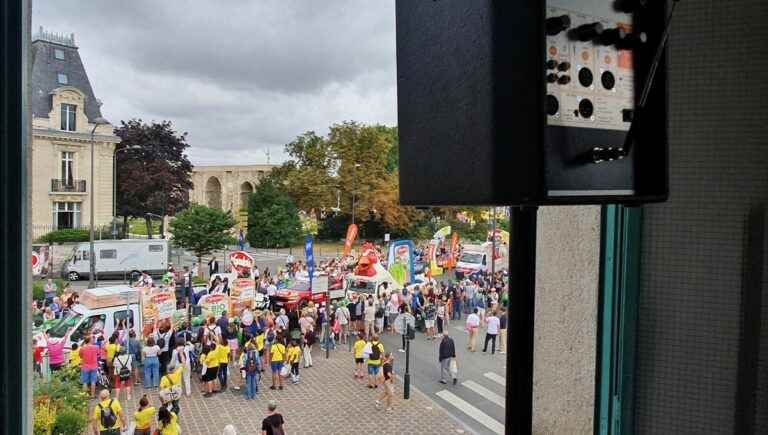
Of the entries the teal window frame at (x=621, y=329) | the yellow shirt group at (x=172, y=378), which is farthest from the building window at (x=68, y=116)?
the yellow shirt group at (x=172, y=378)

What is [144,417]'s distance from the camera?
251 centimetres

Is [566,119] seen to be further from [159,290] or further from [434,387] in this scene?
[159,290]

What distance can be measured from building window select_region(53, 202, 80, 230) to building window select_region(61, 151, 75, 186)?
0.19 ft

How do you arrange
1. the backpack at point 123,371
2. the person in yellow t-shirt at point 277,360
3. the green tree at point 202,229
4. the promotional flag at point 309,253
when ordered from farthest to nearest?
the person in yellow t-shirt at point 277,360 < the green tree at point 202,229 < the promotional flag at point 309,253 < the backpack at point 123,371

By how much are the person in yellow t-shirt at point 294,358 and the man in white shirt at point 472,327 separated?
4.20 feet

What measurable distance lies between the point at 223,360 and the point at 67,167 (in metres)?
2.58

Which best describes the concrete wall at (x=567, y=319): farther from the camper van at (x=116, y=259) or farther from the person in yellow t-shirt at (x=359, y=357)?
the person in yellow t-shirt at (x=359, y=357)

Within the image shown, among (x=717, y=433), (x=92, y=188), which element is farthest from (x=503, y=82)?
(x=92, y=188)

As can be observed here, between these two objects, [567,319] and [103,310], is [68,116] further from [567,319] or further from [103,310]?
[103,310]

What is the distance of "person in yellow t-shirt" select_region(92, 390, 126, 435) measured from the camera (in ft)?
7.18

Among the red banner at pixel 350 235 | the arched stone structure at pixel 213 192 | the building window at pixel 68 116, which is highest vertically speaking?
the building window at pixel 68 116

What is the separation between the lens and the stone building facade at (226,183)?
2.40 metres

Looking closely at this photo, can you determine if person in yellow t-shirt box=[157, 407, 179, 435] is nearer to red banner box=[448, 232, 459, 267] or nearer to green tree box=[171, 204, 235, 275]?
green tree box=[171, 204, 235, 275]

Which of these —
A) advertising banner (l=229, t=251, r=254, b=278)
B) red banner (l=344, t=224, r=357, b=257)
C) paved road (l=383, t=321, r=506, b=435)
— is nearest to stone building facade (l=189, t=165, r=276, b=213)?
red banner (l=344, t=224, r=357, b=257)
